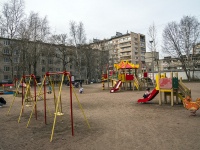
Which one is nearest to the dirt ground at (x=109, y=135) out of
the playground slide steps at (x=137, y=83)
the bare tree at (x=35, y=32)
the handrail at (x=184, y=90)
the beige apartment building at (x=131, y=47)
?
the handrail at (x=184, y=90)

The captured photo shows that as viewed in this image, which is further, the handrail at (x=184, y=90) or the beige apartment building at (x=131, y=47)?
the beige apartment building at (x=131, y=47)

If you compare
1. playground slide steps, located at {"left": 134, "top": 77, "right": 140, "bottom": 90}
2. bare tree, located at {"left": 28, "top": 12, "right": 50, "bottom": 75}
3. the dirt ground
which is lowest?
the dirt ground

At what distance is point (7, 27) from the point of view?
32.0m

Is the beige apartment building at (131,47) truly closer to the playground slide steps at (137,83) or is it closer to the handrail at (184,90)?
the playground slide steps at (137,83)

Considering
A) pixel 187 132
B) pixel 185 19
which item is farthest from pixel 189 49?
pixel 187 132

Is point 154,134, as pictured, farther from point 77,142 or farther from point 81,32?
point 81,32

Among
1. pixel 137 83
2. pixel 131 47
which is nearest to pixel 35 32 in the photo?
pixel 137 83

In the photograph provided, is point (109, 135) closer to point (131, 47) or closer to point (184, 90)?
point (184, 90)

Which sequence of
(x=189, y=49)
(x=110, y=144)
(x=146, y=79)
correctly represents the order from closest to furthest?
(x=110, y=144) < (x=146, y=79) < (x=189, y=49)

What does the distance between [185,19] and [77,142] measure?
41.2 meters

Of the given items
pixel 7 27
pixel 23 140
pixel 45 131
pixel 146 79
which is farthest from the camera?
pixel 7 27

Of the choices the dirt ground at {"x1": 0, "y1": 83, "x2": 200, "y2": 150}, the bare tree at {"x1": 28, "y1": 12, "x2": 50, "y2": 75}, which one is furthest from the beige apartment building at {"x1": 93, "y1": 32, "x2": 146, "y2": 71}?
the dirt ground at {"x1": 0, "y1": 83, "x2": 200, "y2": 150}

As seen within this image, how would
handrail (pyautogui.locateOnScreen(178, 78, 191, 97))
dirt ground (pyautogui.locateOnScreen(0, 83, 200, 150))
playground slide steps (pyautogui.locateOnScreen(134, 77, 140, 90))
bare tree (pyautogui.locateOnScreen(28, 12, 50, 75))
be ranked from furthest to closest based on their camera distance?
bare tree (pyautogui.locateOnScreen(28, 12, 50, 75)) < playground slide steps (pyautogui.locateOnScreen(134, 77, 140, 90)) < handrail (pyautogui.locateOnScreen(178, 78, 191, 97)) < dirt ground (pyautogui.locateOnScreen(0, 83, 200, 150))

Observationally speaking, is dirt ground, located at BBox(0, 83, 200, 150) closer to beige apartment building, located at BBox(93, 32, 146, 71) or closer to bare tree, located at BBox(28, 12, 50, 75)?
bare tree, located at BBox(28, 12, 50, 75)
